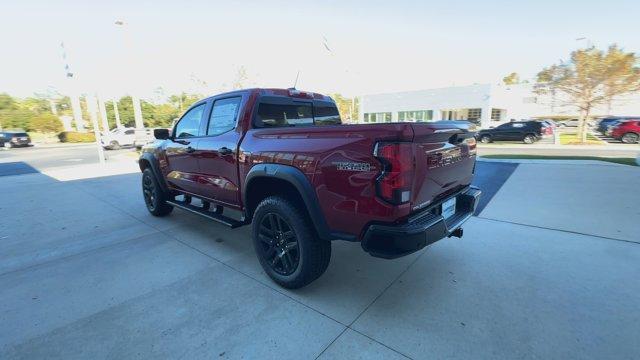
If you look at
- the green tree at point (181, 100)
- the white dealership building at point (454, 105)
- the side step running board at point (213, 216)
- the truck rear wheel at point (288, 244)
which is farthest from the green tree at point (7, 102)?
the truck rear wheel at point (288, 244)

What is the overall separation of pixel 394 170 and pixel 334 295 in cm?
142

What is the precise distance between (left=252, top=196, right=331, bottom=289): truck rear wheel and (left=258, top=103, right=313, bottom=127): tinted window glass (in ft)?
3.20

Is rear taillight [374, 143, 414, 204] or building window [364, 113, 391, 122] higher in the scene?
building window [364, 113, 391, 122]

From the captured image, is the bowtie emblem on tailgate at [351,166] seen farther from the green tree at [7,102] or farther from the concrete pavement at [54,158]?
the green tree at [7,102]

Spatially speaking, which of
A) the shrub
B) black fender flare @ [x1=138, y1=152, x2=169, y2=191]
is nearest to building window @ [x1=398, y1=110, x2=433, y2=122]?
black fender flare @ [x1=138, y1=152, x2=169, y2=191]

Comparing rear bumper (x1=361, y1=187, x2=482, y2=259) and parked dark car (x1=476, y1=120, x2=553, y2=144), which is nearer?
rear bumper (x1=361, y1=187, x2=482, y2=259)

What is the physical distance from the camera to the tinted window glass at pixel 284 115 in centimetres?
338

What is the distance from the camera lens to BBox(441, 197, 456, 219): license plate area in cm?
267

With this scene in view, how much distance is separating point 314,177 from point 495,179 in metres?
6.65

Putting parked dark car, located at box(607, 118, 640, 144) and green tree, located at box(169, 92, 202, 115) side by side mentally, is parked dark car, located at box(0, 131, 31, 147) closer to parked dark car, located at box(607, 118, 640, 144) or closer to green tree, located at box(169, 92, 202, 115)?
green tree, located at box(169, 92, 202, 115)

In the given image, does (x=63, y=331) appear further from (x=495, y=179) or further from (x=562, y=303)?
(x=495, y=179)

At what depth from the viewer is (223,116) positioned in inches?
145

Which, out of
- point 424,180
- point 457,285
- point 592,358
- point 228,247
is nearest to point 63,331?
point 228,247

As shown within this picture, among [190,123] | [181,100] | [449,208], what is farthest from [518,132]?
[181,100]
